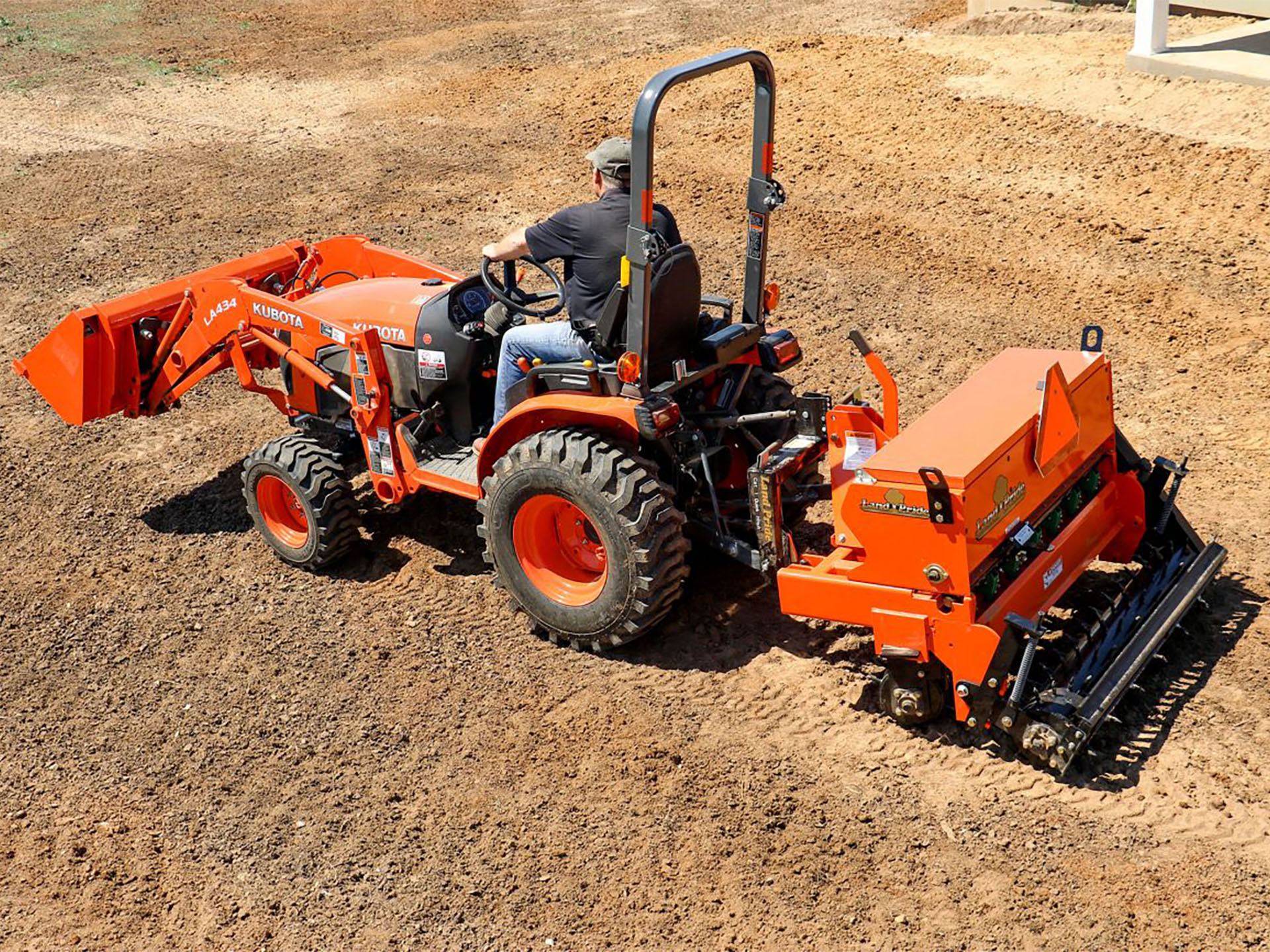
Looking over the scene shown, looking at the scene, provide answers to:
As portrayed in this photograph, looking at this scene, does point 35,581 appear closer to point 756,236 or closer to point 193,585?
point 193,585

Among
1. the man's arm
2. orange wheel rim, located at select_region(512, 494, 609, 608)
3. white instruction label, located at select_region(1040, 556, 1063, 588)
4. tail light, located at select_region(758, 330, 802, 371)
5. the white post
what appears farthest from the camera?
the white post

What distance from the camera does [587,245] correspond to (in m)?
5.58

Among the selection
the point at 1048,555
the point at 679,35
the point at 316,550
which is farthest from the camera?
the point at 679,35

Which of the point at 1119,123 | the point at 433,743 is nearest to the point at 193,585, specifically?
the point at 433,743

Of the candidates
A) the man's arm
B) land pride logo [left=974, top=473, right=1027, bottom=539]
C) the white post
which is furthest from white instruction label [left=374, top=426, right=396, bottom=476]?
the white post

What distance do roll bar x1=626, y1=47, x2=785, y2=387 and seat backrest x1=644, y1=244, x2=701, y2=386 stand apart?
0.09m

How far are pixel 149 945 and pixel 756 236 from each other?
3536 millimetres

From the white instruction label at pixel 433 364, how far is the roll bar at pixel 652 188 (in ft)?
4.31

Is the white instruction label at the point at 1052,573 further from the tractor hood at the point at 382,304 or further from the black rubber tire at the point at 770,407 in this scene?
the tractor hood at the point at 382,304

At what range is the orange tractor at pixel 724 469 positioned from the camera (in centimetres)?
498

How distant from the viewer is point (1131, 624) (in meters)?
5.38

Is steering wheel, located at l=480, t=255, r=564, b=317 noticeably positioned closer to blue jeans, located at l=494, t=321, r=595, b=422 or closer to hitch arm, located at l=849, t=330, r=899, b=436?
blue jeans, located at l=494, t=321, r=595, b=422

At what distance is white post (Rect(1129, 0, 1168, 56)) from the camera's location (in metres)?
11.9

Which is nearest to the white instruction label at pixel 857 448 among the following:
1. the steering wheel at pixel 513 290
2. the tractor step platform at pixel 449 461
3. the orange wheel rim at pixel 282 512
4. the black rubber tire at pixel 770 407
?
the black rubber tire at pixel 770 407
